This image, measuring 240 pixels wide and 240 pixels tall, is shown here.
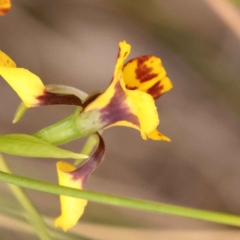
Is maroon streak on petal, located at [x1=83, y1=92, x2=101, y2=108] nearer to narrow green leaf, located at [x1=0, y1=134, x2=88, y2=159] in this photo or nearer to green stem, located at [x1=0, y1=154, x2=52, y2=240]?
narrow green leaf, located at [x1=0, y1=134, x2=88, y2=159]

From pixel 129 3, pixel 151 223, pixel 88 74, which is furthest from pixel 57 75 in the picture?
pixel 151 223

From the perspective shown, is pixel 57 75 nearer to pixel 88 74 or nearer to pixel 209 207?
pixel 88 74

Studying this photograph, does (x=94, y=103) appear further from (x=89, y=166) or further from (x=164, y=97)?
(x=164, y=97)

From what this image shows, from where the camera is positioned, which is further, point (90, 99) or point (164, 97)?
point (164, 97)

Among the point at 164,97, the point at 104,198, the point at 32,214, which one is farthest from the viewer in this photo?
the point at 164,97

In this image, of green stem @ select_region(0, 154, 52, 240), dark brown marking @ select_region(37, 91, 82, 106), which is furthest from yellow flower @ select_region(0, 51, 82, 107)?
green stem @ select_region(0, 154, 52, 240)

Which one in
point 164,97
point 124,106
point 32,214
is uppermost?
point 124,106

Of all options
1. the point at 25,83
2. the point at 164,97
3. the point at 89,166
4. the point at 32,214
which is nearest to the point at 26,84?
the point at 25,83
